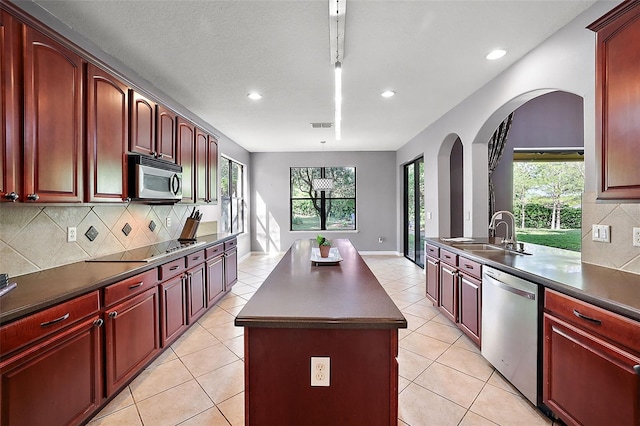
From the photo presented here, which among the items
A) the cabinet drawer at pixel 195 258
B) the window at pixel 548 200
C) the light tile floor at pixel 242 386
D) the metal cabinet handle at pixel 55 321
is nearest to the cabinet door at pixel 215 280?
the cabinet drawer at pixel 195 258

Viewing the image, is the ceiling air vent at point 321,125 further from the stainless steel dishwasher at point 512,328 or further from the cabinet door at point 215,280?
the stainless steel dishwasher at point 512,328

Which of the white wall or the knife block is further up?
the white wall

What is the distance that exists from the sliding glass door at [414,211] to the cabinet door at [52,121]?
535 centimetres

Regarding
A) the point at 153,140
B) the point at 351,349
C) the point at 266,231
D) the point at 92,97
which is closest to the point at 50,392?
the point at 351,349

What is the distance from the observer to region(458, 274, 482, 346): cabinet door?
248cm

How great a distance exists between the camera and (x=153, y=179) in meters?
2.58

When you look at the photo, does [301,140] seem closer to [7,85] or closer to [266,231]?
[266,231]

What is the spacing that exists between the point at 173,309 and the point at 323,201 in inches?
199

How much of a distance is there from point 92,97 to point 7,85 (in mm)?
552

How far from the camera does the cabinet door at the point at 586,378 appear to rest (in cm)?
127

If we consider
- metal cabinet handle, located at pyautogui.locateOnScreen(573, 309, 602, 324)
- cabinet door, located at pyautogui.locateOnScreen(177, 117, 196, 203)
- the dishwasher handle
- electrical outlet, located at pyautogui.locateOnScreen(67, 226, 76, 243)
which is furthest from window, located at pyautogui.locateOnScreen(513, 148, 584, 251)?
electrical outlet, located at pyautogui.locateOnScreen(67, 226, 76, 243)

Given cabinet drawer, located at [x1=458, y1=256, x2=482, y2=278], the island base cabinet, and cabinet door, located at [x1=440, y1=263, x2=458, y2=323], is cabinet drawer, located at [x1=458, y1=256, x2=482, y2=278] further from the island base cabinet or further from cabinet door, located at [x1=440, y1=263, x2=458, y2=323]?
the island base cabinet

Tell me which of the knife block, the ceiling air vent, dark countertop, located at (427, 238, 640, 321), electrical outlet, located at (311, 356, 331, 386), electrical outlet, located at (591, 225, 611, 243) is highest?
the ceiling air vent

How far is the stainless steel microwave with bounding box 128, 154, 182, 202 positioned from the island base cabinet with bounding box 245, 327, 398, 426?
73.5 inches
